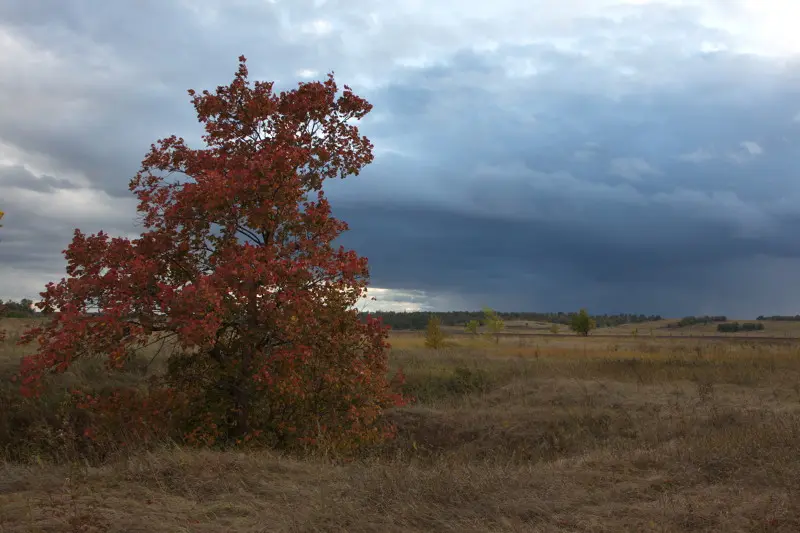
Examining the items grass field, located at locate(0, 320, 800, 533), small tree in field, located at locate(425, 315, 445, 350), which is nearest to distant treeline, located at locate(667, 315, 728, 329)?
small tree in field, located at locate(425, 315, 445, 350)

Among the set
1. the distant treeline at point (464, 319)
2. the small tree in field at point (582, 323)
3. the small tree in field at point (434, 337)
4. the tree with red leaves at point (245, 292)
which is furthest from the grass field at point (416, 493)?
the distant treeline at point (464, 319)

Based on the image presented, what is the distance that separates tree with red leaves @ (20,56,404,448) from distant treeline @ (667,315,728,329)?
116 m

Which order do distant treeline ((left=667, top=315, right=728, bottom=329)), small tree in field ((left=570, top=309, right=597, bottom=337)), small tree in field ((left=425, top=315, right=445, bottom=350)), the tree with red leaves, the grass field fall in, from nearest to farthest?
1. the grass field
2. the tree with red leaves
3. small tree in field ((left=425, top=315, right=445, bottom=350))
4. small tree in field ((left=570, top=309, right=597, bottom=337))
5. distant treeline ((left=667, top=315, right=728, bottom=329))

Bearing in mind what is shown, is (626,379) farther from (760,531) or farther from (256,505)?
(256,505)

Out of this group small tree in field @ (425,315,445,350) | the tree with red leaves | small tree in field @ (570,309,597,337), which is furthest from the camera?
small tree in field @ (570,309,597,337)

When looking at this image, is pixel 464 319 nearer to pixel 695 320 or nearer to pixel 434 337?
pixel 695 320

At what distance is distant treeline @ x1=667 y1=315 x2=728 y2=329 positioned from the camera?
119 meters

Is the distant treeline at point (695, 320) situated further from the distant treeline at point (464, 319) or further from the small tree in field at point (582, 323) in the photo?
the small tree in field at point (582, 323)

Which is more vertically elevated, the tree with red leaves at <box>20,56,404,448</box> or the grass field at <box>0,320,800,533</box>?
the tree with red leaves at <box>20,56,404,448</box>

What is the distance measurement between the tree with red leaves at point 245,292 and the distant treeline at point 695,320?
116m

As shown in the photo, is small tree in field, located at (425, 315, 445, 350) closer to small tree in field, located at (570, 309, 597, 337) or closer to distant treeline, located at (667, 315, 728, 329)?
small tree in field, located at (570, 309, 597, 337)

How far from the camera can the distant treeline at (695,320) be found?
119 metres

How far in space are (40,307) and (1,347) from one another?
14.4 meters

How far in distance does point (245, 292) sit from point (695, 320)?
438 ft
